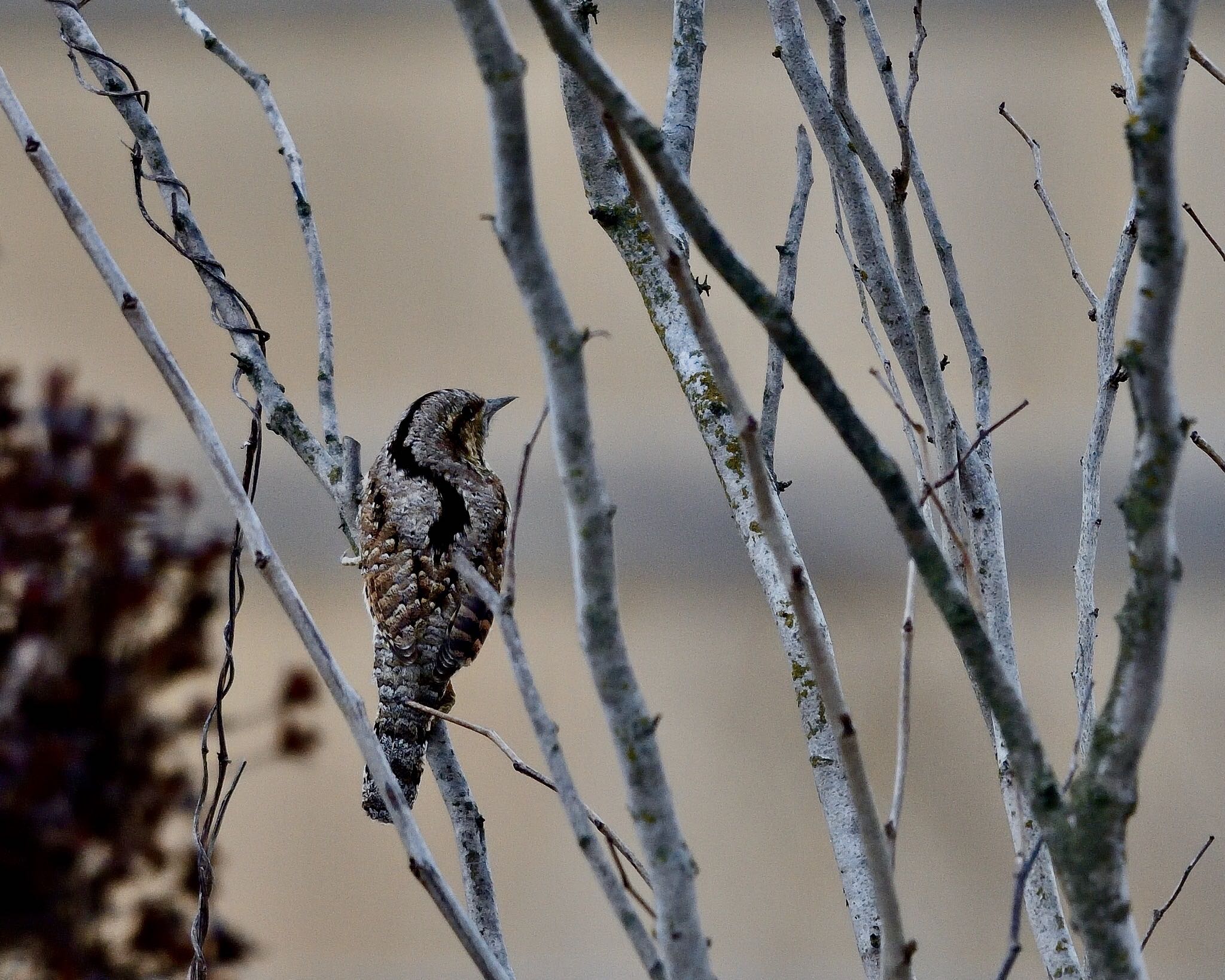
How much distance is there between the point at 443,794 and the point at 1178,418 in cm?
147

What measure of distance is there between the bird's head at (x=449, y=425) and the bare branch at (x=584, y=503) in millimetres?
1766

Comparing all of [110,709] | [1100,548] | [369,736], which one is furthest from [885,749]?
[369,736]

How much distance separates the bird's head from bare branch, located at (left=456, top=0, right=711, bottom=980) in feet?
5.79

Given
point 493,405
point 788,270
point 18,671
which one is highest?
point 493,405

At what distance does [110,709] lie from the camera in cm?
299

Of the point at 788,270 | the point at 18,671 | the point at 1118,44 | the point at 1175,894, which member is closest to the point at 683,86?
the point at 788,270

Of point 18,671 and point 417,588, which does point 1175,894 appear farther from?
point 18,671

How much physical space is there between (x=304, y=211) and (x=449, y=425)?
901 millimetres

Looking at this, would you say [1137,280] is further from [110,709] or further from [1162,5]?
[110,709]

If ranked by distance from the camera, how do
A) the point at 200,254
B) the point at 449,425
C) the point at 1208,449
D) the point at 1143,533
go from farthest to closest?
the point at 449,425 < the point at 200,254 < the point at 1208,449 < the point at 1143,533

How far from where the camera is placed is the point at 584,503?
0.86 metres

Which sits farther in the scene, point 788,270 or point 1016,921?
point 788,270

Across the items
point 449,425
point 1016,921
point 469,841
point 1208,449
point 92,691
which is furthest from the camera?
point 92,691

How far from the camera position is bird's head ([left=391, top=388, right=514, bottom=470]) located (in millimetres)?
2705
